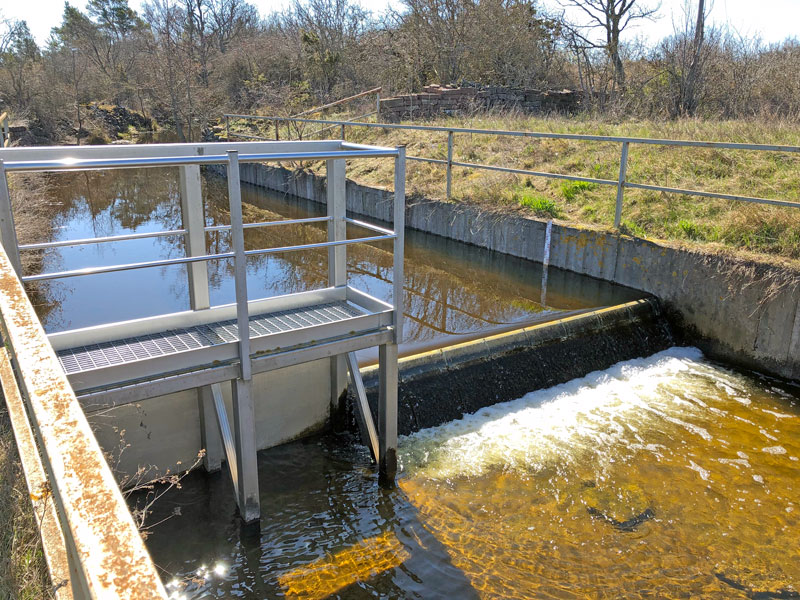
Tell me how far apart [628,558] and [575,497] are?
0.61 metres

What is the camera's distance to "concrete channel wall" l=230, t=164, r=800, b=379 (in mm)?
6180

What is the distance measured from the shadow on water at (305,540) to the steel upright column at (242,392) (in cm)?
26

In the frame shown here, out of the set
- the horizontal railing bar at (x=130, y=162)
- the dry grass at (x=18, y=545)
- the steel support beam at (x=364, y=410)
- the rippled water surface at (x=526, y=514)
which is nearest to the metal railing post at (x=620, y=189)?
the rippled water surface at (x=526, y=514)

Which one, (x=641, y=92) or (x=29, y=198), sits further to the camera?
(x=641, y=92)

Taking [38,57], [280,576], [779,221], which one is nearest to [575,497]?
[280,576]

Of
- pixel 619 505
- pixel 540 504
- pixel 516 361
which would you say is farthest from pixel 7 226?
pixel 516 361

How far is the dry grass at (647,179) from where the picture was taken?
22.8 ft

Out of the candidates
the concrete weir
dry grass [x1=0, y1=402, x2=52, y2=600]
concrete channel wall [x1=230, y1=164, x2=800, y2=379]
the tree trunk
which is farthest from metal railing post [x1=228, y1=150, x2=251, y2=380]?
the tree trunk

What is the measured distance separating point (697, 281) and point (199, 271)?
17.5 feet

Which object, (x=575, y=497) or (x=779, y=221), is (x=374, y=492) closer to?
(x=575, y=497)

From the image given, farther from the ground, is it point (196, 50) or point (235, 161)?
point (196, 50)

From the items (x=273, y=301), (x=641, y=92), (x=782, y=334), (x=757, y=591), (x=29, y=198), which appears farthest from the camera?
(x=641, y=92)

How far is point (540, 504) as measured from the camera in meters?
4.26

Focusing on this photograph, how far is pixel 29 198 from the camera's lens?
1008 centimetres
